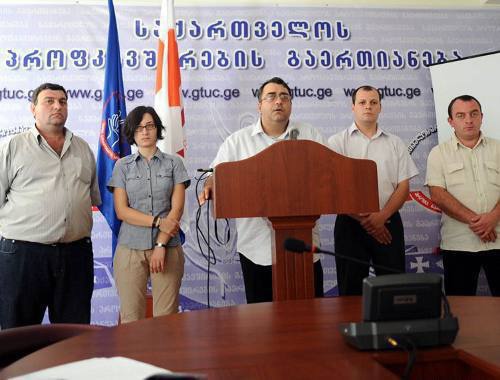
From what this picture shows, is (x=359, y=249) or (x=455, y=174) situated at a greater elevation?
(x=455, y=174)

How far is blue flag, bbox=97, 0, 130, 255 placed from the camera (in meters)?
3.13

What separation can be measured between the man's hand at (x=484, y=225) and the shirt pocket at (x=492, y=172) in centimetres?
24

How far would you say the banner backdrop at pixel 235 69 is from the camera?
353 centimetres

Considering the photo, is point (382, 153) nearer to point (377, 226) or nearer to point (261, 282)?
point (377, 226)

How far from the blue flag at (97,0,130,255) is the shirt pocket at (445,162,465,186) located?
212cm

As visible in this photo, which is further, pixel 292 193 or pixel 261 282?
pixel 261 282

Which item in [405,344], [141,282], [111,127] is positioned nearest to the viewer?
[405,344]

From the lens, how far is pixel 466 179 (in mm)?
3023

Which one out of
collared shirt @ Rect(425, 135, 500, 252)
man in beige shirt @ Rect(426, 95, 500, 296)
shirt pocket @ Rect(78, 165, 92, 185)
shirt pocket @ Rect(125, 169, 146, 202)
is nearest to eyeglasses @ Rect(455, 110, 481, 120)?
man in beige shirt @ Rect(426, 95, 500, 296)

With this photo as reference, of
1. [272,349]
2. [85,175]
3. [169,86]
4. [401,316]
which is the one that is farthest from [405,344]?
[169,86]

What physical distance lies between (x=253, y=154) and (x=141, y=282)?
92 centimetres

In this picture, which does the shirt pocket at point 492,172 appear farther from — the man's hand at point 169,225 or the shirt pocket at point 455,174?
the man's hand at point 169,225

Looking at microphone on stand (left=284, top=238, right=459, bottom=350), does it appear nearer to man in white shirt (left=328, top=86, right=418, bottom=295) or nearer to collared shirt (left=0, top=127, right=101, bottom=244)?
man in white shirt (left=328, top=86, right=418, bottom=295)

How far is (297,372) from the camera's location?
749mm
